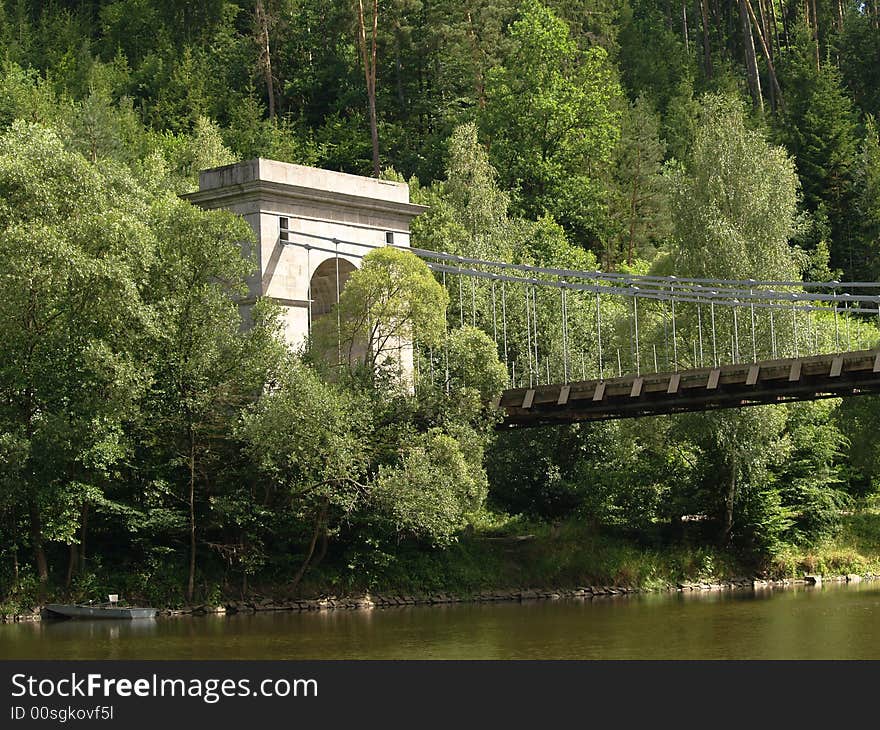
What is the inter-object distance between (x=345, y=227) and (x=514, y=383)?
7612mm

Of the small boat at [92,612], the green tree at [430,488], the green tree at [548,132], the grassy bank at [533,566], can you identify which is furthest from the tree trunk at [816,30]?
the small boat at [92,612]

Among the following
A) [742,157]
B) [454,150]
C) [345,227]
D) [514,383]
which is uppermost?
[454,150]

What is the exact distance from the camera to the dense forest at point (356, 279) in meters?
24.2

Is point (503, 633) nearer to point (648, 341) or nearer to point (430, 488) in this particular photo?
point (430, 488)

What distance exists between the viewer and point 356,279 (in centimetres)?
2666

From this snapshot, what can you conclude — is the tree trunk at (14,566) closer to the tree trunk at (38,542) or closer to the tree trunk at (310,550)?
the tree trunk at (38,542)

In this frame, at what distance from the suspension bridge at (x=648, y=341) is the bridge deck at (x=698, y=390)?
3 cm

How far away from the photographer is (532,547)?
31234 millimetres

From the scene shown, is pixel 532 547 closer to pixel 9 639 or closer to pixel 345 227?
pixel 345 227

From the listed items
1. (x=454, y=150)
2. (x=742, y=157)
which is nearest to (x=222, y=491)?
(x=742, y=157)

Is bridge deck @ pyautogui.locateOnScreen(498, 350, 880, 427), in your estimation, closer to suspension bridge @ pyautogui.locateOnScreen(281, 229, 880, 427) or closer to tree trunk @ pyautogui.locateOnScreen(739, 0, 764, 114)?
suspension bridge @ pyautogui.locateOnScreen(281, 229, 880, 427)

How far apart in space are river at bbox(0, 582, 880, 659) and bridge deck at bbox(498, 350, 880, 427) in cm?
413
